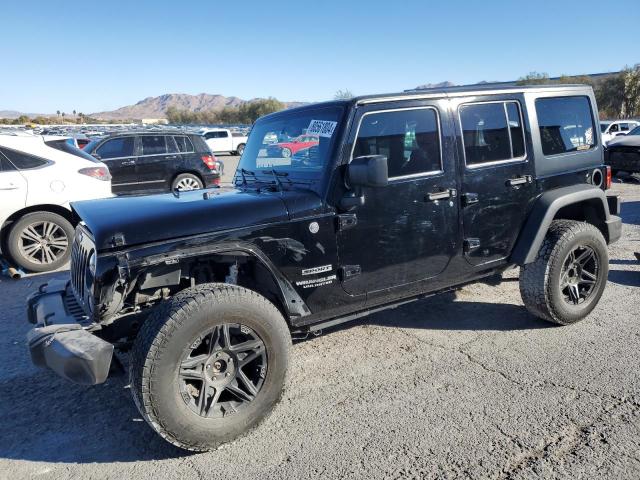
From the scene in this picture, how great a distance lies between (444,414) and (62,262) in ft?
17.6

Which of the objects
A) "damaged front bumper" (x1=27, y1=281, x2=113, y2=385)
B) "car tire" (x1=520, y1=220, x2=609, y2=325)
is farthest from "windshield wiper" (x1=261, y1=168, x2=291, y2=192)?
"car tire" (x1=520, y1=220, x2=609, y2=325)

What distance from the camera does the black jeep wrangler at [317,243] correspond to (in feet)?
8.55

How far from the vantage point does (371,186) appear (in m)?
3.06

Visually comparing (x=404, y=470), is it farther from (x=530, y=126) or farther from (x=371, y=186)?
(x=530, y=126)

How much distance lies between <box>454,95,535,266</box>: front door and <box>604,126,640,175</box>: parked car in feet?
33.8

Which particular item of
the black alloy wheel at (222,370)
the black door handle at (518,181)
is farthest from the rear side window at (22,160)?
the black door handle at (518,181)

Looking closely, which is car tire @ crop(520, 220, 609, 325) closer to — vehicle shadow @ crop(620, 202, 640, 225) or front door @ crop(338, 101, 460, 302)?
front door @ crop(338, 101, 460, 302)

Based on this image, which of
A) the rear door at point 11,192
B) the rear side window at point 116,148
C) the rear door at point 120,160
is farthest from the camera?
the rear side window at point 116,148

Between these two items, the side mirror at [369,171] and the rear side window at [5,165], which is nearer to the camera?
the side mirror at [369,171]

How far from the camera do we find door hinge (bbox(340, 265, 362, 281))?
3164mm

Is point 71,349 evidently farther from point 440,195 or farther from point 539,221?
point 539,221

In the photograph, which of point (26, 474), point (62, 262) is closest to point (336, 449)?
point (26, 474)

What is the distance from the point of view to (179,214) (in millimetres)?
2799

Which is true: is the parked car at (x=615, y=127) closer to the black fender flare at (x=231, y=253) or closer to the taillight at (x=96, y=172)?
the taillight at (x=96, y=172)
